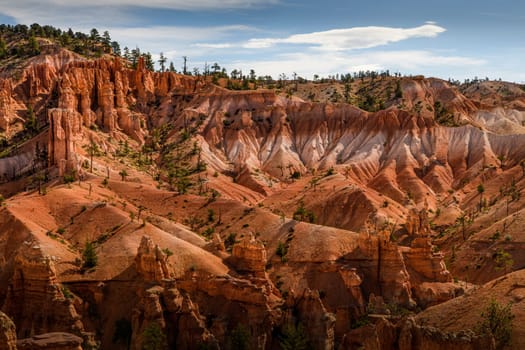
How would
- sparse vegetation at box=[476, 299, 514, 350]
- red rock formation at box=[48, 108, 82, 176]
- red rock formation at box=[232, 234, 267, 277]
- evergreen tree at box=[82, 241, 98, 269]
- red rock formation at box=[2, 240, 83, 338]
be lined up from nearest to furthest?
1. sparse vegetation at box=[476, 299, 514, 350]
2. red rock formation at box=[2, 240, 83, 338]
3. evergreen tree at box=[82, 241, 98, 269]
4. red rock formation at box=[232, 234, 267, 277]
5. red rock formation at box=[48, 108, 82, 176]

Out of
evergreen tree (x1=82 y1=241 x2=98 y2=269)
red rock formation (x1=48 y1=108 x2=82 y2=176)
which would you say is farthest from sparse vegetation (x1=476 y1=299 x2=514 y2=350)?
red rock formation (x1=48 y1=108 x2=82 y2=176)

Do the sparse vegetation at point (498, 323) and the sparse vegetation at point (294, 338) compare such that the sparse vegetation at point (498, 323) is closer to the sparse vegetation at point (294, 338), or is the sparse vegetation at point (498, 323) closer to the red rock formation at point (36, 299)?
the sparse vegetation at point (294, 338)

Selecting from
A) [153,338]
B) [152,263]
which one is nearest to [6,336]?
[153,338]

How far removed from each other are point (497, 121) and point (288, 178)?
5673cm

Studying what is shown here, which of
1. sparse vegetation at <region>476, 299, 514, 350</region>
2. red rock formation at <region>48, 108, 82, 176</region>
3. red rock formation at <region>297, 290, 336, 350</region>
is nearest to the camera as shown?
sparse vegetation at <region>476, 299, 514, 350</region>

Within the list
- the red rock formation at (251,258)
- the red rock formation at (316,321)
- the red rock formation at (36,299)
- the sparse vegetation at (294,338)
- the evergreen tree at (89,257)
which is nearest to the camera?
the red rock formation at (36,299)

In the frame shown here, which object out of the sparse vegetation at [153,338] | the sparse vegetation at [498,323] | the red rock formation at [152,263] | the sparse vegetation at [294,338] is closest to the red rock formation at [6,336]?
the sparse vegetation at [153,338]

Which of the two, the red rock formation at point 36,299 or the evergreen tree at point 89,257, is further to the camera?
the evergreen tree at point 89,257

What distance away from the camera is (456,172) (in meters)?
147

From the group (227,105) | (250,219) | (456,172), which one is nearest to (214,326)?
(250,219)

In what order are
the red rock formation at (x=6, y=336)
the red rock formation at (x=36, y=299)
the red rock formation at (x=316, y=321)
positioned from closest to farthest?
the red rock formation at (x=6, y=336) < the red rock formation at (x=36, y=299) < the red rock formation at (x=316, y=321)

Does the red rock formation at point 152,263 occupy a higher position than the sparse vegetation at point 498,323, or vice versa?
the sparse vegetation at point 498,323

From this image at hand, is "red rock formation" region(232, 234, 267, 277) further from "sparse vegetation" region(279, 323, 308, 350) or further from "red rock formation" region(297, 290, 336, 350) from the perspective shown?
"sparse vegetation" region(279, 323, 308, 350)

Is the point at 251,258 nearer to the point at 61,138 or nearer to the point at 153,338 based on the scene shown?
the point at 153,338
